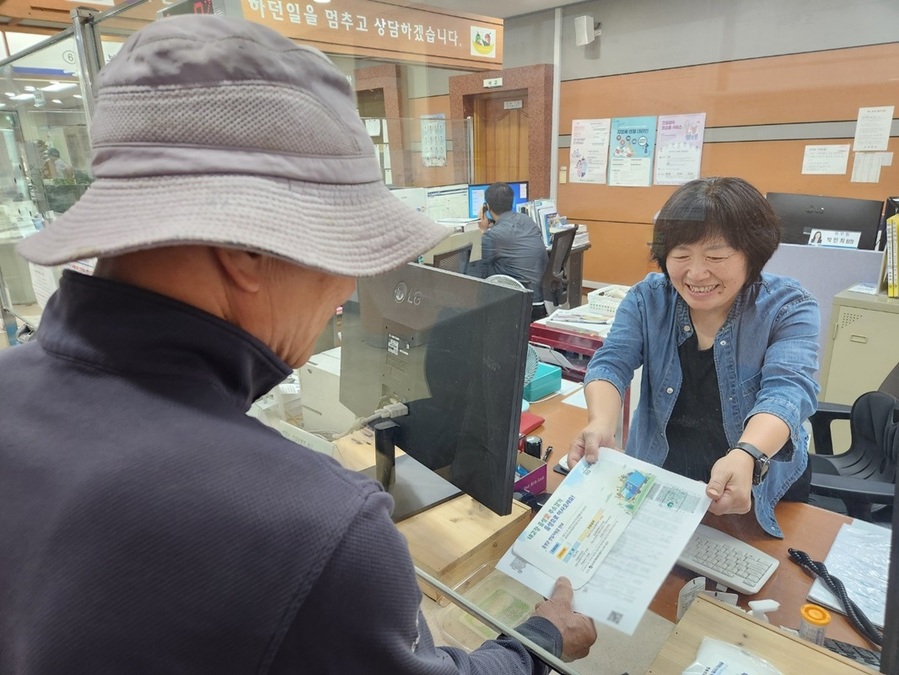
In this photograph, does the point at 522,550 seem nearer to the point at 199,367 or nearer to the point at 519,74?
the point at 199,367

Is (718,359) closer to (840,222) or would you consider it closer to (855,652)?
(855,652)

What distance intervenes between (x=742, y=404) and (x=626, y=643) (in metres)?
0.59

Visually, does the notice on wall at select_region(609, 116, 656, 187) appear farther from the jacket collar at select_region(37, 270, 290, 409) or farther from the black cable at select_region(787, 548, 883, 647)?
the jacket collar at select_region(37, 270, 290, 409)

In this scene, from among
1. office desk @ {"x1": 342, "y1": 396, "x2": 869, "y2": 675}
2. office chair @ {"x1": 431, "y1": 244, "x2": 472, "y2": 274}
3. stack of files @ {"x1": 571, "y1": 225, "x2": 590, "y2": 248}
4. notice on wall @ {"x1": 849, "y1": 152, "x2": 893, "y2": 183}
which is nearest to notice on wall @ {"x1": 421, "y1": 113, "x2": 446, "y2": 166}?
stack of files @ {"x1": 571, "y1": 225, "x2": 590, "y2": 248}

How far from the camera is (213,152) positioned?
0.47 metres

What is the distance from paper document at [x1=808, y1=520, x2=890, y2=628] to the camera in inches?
34.4

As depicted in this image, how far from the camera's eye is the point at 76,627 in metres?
0.41

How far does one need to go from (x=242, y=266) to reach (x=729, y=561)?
964 millimetres

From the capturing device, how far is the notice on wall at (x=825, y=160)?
150 cm

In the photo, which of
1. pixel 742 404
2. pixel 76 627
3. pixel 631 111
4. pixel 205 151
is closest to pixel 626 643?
pixel 742 404

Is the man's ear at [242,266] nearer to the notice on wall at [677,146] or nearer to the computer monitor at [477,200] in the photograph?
the notice on wall at [677,146]

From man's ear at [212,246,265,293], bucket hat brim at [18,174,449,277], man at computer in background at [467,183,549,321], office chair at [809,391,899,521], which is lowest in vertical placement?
office chair at [809,391,899,521]

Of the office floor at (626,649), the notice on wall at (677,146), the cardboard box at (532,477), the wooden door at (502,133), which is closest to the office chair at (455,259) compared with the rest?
the wooden door at (502,133)

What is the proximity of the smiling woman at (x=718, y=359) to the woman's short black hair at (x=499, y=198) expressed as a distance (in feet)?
7.85
